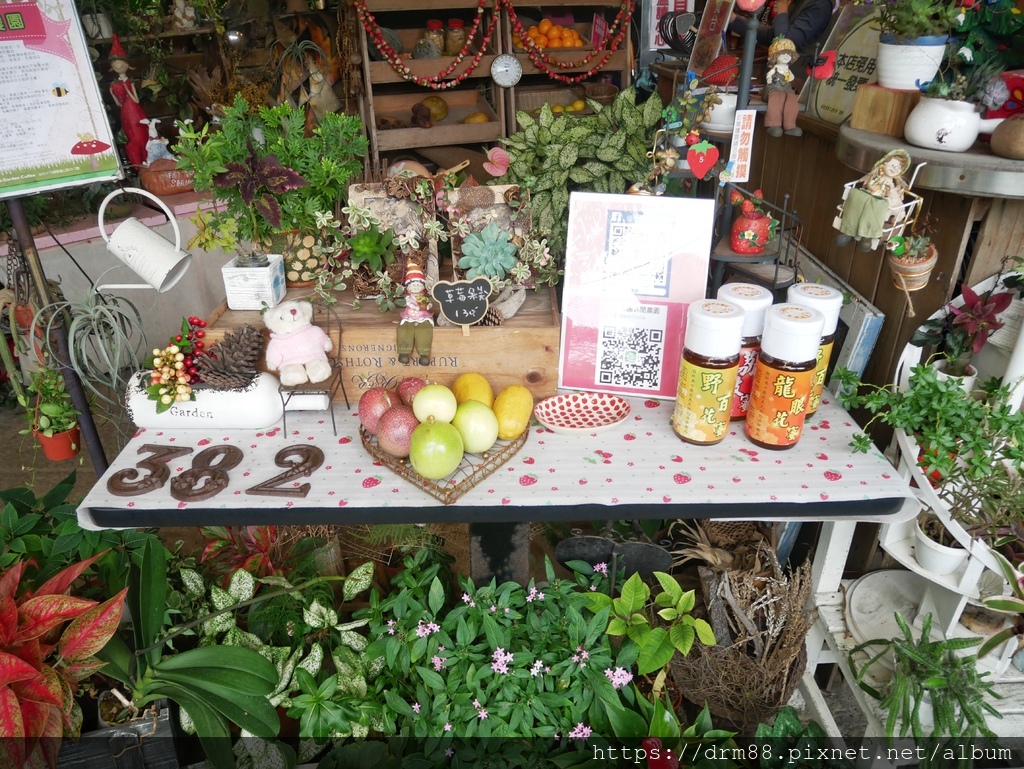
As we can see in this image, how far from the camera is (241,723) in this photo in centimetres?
134

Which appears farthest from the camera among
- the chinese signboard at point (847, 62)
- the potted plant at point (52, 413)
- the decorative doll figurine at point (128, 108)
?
the decorative doll figurine at point (128, 108)

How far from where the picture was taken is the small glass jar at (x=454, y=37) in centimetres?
437

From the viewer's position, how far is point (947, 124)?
3.95ft

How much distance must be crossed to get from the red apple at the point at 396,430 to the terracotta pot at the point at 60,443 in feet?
3.15

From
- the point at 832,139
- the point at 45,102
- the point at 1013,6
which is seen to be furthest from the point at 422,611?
the point at 1013,6

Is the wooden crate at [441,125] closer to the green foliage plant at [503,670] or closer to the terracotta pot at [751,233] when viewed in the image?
the terracotta pot at [751,233]

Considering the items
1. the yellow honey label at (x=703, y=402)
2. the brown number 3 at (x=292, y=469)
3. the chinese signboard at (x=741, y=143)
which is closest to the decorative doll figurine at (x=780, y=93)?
the chinese signboard at (x=741, y=143)

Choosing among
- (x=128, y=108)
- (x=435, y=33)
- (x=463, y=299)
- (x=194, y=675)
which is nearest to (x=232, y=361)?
(x=463, y=299)

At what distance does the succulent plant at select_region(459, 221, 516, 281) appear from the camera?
1.55 m

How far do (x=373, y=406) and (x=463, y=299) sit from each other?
298 mm

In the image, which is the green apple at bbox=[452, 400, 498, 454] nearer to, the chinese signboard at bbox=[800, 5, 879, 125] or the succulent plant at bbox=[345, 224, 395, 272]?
the succulent plant at bbox=[345, 224, 395, 272]

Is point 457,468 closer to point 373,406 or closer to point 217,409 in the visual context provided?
point 373,406

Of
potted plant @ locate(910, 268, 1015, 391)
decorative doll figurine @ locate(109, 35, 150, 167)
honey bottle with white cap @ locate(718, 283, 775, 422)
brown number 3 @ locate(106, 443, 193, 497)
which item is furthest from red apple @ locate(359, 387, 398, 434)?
decorative doll figurine @ locate(109, 35, 150, 167)

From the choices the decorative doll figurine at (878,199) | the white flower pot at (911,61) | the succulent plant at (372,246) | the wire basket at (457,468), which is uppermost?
the white flower pot at (911,61)
